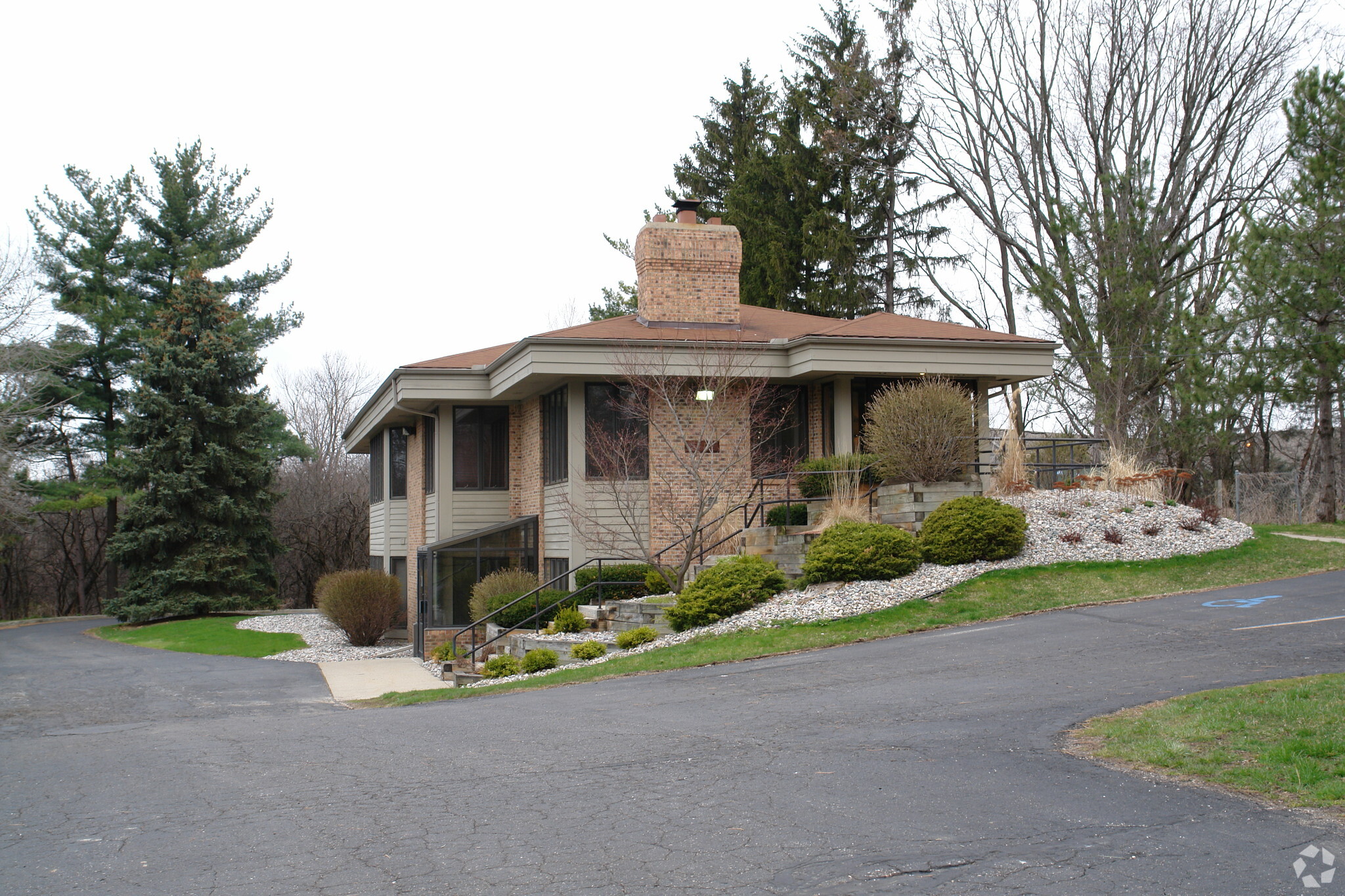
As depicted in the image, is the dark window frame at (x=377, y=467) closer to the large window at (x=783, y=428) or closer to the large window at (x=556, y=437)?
the large window at (x=556, y=437)

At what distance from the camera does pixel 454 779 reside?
7.14 meters

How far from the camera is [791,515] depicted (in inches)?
717

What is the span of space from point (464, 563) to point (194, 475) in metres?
12.8

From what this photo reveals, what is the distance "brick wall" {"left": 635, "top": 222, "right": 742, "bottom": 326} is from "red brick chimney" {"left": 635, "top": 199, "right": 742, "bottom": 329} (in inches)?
0.5

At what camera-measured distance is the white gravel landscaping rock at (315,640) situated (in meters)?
21.8

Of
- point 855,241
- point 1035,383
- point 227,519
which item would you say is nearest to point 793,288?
point 855,241

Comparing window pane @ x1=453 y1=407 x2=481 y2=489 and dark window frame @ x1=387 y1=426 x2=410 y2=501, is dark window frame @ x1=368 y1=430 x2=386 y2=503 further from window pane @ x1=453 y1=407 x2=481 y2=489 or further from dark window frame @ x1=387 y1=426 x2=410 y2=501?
window pane @ x1=453 y1=407 x2=481 y2=489

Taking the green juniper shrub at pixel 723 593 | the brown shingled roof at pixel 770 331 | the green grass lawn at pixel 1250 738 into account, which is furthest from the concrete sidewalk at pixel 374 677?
the green grass lawn at pixel 1250 738

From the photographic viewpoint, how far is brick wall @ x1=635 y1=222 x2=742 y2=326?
20.8 m

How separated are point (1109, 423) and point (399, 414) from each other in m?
18.0

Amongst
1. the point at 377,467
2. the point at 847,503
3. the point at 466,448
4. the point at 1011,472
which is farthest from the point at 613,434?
the point at 377,467

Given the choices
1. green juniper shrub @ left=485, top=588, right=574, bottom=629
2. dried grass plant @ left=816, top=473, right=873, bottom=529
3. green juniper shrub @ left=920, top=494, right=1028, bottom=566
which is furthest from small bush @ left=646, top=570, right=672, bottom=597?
green juniper shrub @ left=920, top=494, right=1028, bottom=566

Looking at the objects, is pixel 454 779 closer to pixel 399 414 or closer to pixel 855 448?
pixel 855 448

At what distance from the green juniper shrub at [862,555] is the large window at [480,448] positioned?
8.98 meters
